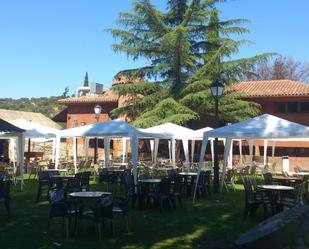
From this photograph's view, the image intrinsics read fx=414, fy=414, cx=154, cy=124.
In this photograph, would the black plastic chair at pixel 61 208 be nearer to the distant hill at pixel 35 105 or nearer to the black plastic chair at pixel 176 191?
the black plastic chair at pixel 176 191

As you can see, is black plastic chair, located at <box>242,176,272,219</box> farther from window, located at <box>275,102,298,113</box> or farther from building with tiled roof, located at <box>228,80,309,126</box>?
window, located at <box>275,102,298,113</box>

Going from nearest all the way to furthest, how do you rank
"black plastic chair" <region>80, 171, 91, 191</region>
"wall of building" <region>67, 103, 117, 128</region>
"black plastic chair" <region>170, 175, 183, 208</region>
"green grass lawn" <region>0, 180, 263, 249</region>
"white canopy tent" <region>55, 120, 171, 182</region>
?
"green grass lawn" <region>0, 180, 263, 249</region>
"black plastic chair" <region>170, 175, 183, 208</region>
"black plastic chair" <region>80, 171, 91, 191</region>
"white canopy tent" <region>55, 120, 171, 182</region>
"wall of building" <region>67, 103, 117, 128</region>

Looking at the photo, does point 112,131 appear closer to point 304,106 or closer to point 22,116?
point 304,106

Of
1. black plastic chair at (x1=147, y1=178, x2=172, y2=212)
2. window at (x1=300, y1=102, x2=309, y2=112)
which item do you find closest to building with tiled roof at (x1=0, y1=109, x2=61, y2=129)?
window at (x1=300, y1=102, x2=309, y2=112)

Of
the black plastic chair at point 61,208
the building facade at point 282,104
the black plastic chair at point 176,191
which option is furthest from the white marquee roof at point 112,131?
the building facade at point 282,104

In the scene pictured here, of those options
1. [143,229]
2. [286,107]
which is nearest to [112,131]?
[143,229]

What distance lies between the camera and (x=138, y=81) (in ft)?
96.3

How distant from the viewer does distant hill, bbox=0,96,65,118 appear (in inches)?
3016

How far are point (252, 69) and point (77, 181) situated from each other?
17855 mm

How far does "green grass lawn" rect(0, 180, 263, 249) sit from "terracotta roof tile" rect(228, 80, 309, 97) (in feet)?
58.0

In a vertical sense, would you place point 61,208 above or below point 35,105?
below

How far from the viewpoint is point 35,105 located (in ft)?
267

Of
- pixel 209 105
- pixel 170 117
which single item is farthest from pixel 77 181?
pixel 209 105

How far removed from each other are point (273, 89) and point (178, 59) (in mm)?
8322
